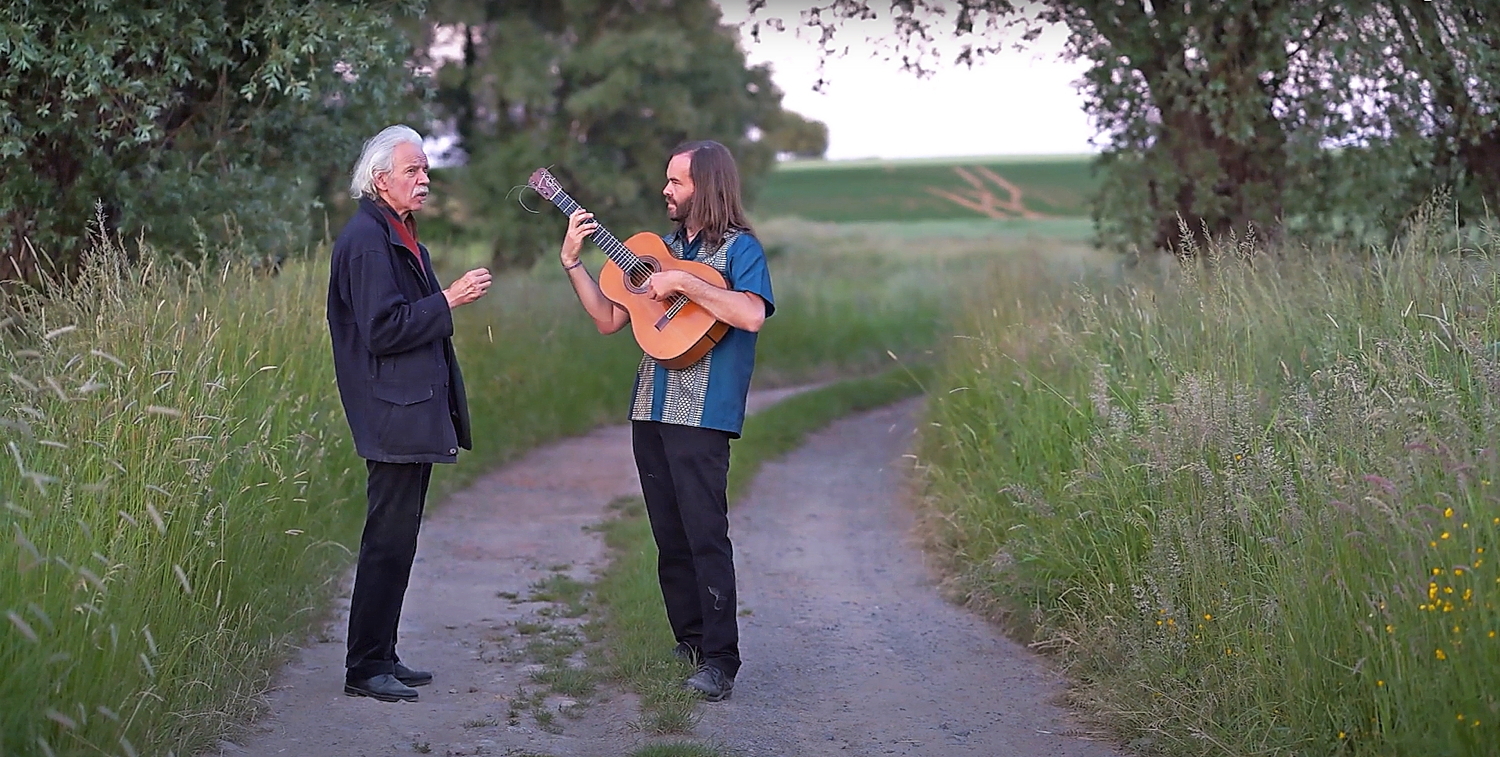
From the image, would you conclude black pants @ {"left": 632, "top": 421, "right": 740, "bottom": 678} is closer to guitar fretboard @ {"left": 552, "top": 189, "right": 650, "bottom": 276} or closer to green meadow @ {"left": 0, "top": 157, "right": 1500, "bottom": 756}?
green meadow @ {"left": 0, "top": 157, "right": 1500, "bottom": 756}

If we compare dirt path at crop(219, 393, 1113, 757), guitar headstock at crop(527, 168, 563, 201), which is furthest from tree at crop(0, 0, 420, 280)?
guitar headstock at crop(527, 168, 563, 201)

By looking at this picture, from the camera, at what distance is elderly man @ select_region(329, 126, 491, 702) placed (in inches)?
218

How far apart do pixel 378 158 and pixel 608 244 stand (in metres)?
0.86

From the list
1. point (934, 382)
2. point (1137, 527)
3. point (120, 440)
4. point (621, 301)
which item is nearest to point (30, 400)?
point (120, 440)

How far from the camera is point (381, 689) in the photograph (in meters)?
5.81

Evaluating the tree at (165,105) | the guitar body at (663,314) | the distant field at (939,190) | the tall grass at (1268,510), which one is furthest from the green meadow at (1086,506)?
the distant field at (939,190)

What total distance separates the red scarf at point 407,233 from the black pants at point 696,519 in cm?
99

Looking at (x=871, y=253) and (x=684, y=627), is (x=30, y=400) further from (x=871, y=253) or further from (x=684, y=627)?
(x=871, y=253)

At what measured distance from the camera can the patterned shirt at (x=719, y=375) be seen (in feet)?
19.1

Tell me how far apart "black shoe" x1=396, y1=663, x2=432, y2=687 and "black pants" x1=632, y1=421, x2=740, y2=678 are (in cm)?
97

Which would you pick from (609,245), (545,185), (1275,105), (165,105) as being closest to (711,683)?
(609,245)

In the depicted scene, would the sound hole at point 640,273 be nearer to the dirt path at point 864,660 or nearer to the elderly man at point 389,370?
the elderly man at point 389,370

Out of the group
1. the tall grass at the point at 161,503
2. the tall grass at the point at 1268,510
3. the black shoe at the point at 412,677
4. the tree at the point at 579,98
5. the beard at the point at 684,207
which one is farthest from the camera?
the tree at the point at 579,98

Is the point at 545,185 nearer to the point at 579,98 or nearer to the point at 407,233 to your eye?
the point at 407,233
